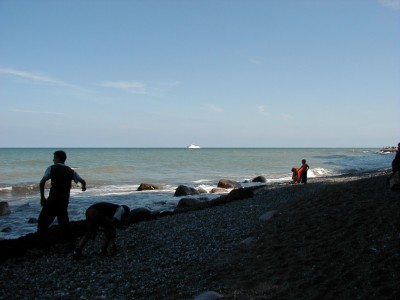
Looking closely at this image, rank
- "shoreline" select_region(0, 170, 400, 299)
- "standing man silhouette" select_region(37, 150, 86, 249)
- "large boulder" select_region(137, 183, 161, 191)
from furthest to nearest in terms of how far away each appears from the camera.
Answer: "large boulder" select_region(137, 183, 161, 191), "standing man silhouette" select_region(37, 150, 86, 249), "shoreline" select_region(0, 170, 400, 299)

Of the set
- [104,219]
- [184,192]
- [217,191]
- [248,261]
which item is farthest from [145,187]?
[248,261]

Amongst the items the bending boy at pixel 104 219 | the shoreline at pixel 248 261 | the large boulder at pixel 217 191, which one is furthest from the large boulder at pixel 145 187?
the bending boy at pixel 104 219

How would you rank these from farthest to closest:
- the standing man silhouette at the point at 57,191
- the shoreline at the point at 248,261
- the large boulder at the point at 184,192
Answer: the large boulder at the point at 184,192
the standing man silhouette at the point at 57,191
the shoreline at the point at 248,261

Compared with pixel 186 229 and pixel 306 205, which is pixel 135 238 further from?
pixel 306 205

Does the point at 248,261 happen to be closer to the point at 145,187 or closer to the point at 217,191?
the point at 217,191

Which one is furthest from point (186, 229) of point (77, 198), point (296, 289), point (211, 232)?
point (77, 198)

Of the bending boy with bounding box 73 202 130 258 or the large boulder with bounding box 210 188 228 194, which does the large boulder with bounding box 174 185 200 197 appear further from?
the bending boy with bounding box 73 202 130 258

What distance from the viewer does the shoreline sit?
5.68 m

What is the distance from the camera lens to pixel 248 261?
712cm

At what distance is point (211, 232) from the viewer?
997 cm

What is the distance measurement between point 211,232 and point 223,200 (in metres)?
6.95

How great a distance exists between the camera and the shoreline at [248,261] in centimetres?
568

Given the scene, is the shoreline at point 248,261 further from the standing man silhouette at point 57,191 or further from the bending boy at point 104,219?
the standing man silhouette at point 57,191

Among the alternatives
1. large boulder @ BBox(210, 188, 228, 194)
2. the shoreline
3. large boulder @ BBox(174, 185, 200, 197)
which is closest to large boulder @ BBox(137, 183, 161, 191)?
large boulder @ BBox(174, 185, 200, 197)
